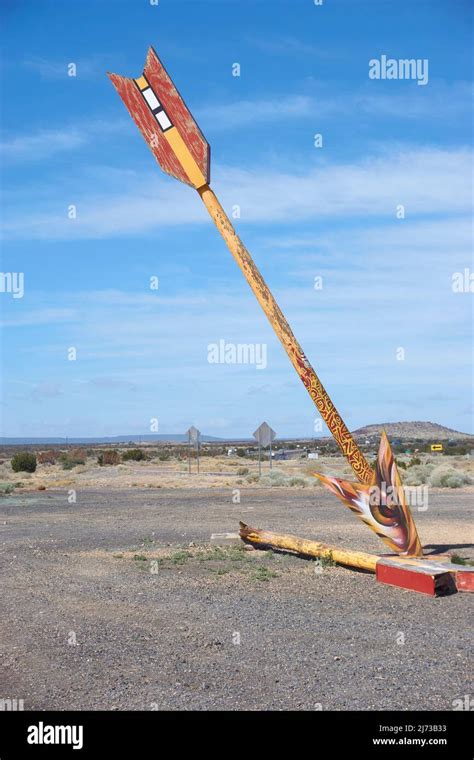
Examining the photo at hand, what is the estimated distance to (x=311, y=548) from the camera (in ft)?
39.8

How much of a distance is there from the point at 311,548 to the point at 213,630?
4.16m

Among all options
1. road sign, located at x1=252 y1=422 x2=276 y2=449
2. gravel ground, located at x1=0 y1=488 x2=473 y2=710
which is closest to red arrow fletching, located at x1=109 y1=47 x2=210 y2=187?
gravel ground, located at x1=0 y1=488 x2=473 y2=710

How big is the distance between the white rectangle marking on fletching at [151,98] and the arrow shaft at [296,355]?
7.04 ft

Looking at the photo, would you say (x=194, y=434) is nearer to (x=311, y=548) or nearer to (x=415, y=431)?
(x=311, y=548)

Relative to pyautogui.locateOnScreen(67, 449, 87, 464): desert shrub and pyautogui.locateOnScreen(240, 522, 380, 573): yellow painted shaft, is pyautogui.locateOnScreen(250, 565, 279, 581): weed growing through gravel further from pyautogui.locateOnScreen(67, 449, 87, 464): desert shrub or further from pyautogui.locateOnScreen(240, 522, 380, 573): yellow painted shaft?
pyautogui.locateOnScreen(67, 449, 87, 464): desert shrub

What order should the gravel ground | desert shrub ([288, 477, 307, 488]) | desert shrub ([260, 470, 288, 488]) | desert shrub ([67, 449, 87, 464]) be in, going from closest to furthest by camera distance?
1. the gravel ground
2. desert shrub ([288, 477, 307, 488])
3. desert shrub ([260, 470, 288, 488])
4. desert shrub ([67, 449, 87, 464])

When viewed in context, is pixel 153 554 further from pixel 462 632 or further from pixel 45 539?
pixel 462 632

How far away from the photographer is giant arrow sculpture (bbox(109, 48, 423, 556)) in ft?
36.1

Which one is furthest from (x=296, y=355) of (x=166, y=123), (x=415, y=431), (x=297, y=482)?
(x=415, y=431)

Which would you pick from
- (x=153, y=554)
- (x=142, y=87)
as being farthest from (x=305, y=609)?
(x=142, y=87)

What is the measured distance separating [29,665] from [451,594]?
5.20 m

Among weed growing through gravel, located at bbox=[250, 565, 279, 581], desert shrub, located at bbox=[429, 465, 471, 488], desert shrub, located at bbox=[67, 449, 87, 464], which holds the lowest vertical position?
desert shrub, located at bbox=[67, 449, 87, 464]
